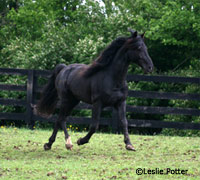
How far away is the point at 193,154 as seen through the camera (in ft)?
25.7

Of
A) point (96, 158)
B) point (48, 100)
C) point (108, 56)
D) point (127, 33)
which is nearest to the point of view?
point (96, 158)

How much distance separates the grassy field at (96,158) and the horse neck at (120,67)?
142 cm

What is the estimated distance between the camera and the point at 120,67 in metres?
7.75

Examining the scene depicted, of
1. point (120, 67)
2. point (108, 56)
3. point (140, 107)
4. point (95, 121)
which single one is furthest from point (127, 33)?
point (95, 121)

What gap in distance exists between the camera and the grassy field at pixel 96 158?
581 cm

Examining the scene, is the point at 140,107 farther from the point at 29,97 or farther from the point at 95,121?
the point at 95,121

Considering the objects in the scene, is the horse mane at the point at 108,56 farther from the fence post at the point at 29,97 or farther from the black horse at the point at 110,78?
the fence post at the point at 29,97

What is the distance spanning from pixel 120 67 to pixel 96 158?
174cm

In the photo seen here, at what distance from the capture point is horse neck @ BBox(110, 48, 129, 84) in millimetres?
7746

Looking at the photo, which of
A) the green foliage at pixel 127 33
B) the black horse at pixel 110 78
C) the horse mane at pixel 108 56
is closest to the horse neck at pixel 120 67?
the black horse at pixel 110 78

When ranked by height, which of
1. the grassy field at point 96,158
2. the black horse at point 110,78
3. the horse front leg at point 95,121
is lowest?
the grassy field at point 96,158

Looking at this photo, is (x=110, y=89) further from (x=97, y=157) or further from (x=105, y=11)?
(x=105, y=11)

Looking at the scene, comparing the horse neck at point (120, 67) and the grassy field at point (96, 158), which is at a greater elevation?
the horse neck at point (120, 67)

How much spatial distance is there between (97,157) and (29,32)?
49.8ft
